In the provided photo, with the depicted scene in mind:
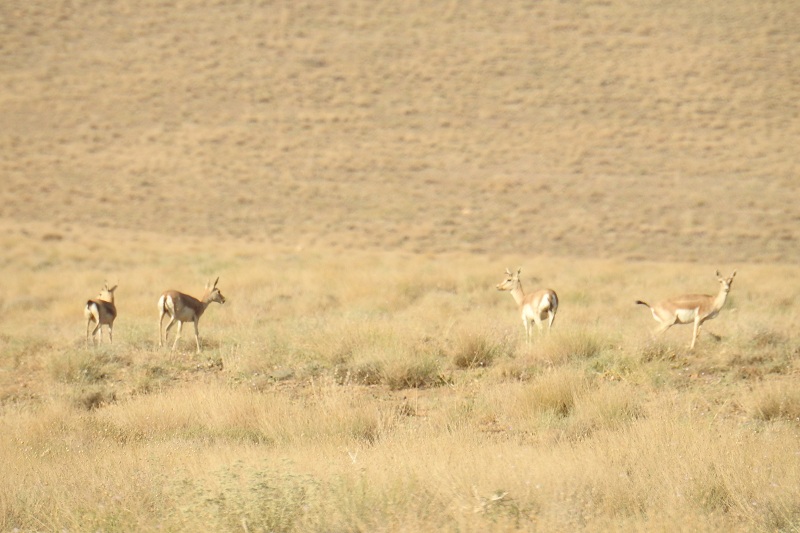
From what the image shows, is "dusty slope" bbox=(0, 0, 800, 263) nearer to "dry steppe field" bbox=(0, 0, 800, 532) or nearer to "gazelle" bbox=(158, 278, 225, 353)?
"dry steppe field" bbox=(0, 0, 800, 532)

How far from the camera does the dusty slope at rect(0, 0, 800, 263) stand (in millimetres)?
33656

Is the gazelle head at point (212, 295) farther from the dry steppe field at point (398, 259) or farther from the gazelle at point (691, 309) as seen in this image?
the gazelle at point (691, 309)

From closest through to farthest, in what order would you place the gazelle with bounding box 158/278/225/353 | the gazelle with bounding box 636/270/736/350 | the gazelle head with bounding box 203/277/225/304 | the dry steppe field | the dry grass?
the dry grass < the dry steppe field < the gazelle with bounding box 636/270/736/350 < the gazelle with bounding box 158/278/225/353 < the gazelle head with bounding box 203/277/225/304

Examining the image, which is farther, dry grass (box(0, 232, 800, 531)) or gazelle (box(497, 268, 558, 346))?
gazelle (box(497, 268, 558, 346))

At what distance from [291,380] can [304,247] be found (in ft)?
68.5

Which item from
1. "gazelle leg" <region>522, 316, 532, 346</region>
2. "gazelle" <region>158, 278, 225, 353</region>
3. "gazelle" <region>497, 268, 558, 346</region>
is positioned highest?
"gazelle" <region>158, 278, 225, 353</region>

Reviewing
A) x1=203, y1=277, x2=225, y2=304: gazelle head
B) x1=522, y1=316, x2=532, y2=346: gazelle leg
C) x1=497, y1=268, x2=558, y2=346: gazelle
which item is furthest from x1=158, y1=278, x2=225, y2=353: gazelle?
x1=497, y1=268, x2=558, y2=346: gazelle

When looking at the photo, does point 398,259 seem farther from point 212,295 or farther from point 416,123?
point 416,123

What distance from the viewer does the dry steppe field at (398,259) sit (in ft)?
18.9

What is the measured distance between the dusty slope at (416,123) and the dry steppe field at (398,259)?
164 mm

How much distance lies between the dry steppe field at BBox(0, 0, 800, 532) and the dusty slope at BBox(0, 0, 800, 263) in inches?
6.5

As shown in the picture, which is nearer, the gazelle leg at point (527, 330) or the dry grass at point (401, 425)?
the dry grass at point (401, 425)

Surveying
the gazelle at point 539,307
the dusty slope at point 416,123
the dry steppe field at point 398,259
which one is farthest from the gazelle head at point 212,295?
the dusty slope at point 416,123

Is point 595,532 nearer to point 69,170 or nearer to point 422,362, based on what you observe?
point 422,362
